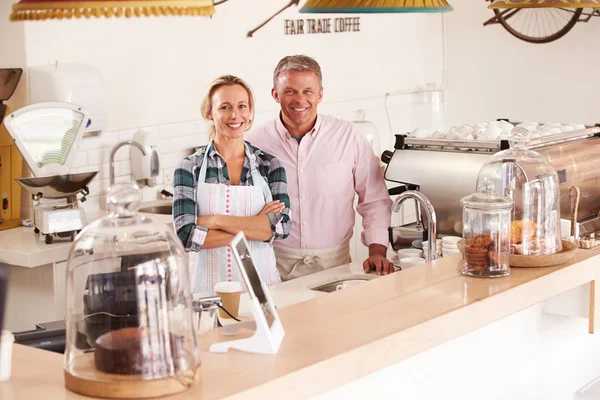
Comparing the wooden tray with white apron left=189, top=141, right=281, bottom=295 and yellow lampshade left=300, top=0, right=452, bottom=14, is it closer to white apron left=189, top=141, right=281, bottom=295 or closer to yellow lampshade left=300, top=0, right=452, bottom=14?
yellow lampshade left=300, top=0, right=452, bottom=14

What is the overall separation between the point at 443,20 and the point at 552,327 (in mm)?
4532

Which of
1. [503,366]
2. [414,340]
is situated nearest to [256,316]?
[414,340]

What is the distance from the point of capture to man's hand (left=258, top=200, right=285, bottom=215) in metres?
3.40

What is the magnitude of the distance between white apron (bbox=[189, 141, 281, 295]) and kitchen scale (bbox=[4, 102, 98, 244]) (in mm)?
900

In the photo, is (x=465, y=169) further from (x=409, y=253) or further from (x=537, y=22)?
(x=537, y=22)

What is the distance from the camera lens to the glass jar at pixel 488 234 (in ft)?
8.43

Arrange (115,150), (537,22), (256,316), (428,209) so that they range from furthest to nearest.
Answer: (537,22), (115,150), (428,209), (256,316)

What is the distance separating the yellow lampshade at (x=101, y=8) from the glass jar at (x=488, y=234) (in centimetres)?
133

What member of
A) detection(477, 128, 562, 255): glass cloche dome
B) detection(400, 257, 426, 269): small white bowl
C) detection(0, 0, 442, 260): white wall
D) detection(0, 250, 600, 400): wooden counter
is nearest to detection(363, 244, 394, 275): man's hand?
detection(400, 257, 426, 269): small white bowl

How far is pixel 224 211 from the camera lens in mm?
3412

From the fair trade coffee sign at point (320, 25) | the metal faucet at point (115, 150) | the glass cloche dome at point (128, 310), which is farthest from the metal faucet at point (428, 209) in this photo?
the fair trade coffee sign at point (320, 25)

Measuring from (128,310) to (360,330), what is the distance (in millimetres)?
625

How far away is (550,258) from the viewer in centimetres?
266

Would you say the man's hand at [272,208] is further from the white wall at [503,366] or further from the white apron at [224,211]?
the white wall at [503,366]
